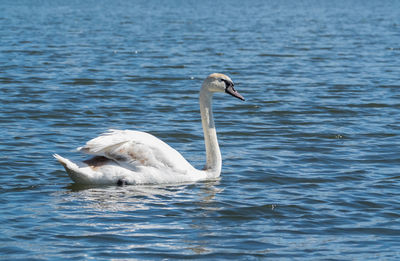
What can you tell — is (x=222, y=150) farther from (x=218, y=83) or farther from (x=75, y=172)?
(x=75, y=172)

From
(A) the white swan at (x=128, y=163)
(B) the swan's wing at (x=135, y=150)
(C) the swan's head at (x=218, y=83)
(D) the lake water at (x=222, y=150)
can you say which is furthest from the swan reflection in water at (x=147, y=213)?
(C) the swan's head at (x=218, y=83)

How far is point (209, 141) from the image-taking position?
38.5 ft

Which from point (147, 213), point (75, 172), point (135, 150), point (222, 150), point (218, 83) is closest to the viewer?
point (147, 213)

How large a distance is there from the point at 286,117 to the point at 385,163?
4.34 meters

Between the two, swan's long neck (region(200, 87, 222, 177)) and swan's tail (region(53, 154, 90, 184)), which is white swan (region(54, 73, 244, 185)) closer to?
swan's tail (region(53, 154, 90, 184))

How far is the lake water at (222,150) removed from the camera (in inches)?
336

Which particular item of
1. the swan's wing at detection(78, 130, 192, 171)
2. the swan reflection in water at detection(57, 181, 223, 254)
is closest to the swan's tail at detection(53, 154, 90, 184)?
the swan reflection in water at detection(57, 181, 223, 254)

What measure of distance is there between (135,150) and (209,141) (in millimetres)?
1466

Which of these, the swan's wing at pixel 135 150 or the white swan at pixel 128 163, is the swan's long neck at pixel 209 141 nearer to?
the white swan at pixel 128 163

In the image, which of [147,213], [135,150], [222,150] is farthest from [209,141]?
[147,213]

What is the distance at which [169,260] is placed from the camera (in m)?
7.87

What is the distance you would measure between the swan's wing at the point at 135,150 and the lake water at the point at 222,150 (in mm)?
370

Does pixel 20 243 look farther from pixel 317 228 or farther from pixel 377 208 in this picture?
pixel 377 208

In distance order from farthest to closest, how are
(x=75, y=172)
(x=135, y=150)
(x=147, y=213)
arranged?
(x=135, y=150), (x=75, y=172), (x=147, y=213)
